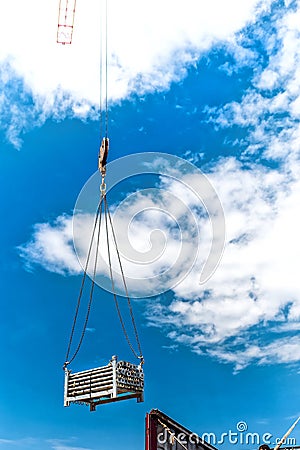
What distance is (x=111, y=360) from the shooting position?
16234mm

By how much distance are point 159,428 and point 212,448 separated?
2.33 m

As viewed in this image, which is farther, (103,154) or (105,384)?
(103,154)

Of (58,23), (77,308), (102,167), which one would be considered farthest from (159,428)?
(58,23)

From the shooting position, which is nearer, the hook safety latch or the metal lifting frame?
the metal lifting frame

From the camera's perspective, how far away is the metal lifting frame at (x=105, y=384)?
53.1 ft

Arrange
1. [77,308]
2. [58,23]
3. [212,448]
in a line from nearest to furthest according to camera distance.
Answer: [212,448], [77,308], [58,23]

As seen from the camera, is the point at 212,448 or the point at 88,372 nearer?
the point at 212,448

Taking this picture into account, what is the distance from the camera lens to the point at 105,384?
16.3 metres

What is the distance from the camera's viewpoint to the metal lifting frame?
16.2 meters

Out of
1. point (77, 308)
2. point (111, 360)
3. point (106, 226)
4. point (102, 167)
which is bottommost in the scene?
point (111, 360)

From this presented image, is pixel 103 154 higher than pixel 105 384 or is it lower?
higher

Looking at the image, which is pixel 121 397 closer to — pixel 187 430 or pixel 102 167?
pixel 187 430

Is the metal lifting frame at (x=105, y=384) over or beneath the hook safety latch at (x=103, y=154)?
beneath

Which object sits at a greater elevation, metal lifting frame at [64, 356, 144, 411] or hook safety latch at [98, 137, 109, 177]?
hook safety latch at [98, 137, 109, 177]
